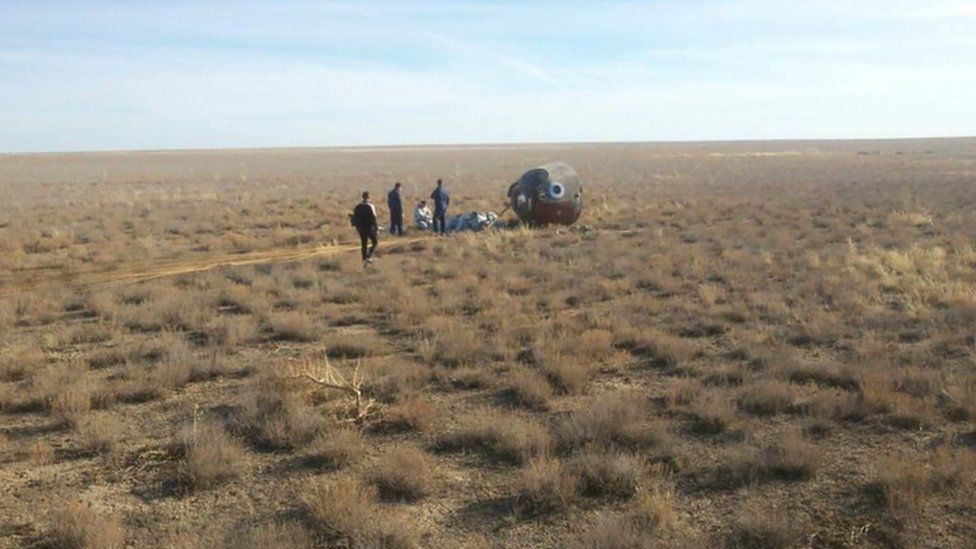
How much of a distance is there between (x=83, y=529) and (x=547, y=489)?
3.47 metres

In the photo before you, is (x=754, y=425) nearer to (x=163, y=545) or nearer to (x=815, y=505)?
(x=815, y=505)

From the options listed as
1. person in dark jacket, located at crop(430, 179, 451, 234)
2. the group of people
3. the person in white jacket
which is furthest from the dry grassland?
the person in white jacket

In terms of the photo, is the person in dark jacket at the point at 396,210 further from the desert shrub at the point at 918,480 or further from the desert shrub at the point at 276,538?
the desert shrub at the point at 918,480

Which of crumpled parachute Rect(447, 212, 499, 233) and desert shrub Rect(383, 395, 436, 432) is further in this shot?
crumpled parachute Rect(447, 212, 499, 233)

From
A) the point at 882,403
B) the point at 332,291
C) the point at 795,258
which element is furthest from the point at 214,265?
the point at 882,403

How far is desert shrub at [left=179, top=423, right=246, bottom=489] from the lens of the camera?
6598mm

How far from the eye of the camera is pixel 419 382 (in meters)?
9.30

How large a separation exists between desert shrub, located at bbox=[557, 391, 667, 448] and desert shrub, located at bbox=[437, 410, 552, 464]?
25 centimetres

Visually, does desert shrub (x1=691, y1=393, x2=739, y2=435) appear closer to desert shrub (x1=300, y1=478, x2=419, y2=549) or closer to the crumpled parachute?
desert shrub (x1=300, y1=478, x2=419, y2=549)

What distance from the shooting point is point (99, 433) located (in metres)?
7.52

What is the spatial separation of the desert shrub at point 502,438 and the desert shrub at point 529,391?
0.54 metres

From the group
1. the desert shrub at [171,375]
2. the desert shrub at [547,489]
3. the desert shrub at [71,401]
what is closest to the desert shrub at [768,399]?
the desert shrub at [547,489]

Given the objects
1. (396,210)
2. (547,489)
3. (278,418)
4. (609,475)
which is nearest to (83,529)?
(278,418)

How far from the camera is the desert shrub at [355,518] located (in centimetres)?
547
